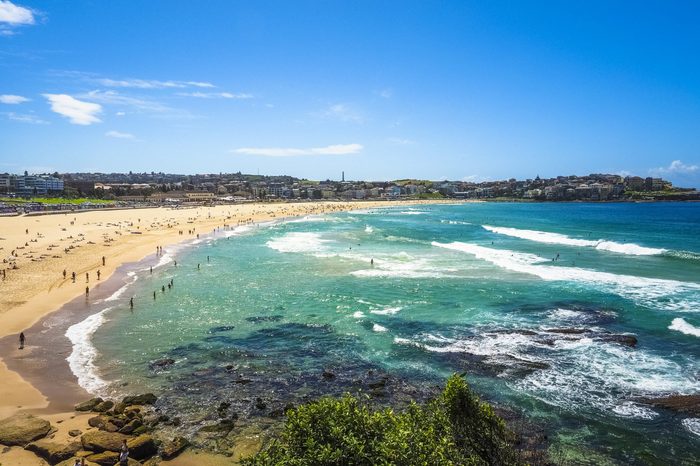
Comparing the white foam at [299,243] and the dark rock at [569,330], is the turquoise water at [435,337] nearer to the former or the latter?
the dark rock at [569,330]

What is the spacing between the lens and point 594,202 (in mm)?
185750

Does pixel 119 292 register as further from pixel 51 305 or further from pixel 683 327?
pixel 683 327

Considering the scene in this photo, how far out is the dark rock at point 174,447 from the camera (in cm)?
1420

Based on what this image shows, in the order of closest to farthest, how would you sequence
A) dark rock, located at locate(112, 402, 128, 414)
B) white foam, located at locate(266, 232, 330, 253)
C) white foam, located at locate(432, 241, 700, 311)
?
dark rock, located at locate(112, 402, 128, 414), white foam, located at locate(432, 241, 700, 311), white foam, located at locate(266, 232, 330, 253)

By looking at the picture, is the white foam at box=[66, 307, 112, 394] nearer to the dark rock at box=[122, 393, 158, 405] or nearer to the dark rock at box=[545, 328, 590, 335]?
the dark rock at box=[122, 393, 158, 405]

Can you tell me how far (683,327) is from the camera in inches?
1006

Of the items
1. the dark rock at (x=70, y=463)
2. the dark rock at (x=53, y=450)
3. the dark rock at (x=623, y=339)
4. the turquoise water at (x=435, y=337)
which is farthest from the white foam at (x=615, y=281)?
the dark rock at (x=53, y=450)

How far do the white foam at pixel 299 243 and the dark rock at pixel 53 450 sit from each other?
40.9 m

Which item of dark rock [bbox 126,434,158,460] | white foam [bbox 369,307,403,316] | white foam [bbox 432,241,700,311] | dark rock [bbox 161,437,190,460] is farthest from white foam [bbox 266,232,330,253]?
dark rock [bbox 126,434,158,460]

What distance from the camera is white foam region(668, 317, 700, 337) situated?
24688 mm

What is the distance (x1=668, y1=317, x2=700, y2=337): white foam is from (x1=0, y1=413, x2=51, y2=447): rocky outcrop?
29.0 metres

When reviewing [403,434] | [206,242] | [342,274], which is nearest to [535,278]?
[342,274]

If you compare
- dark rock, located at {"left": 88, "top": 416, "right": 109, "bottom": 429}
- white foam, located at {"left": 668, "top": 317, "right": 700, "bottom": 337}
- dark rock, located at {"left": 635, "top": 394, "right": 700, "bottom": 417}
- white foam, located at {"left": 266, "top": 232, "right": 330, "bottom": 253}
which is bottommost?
dark rock, located at {"left": 88, "top": 416, "right": 109, "bottom": 429}

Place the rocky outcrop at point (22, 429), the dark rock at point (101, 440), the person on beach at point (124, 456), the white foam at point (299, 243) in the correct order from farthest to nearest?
the white foam at point (299, 243), the rocky outcrop at point (22, 429), the dark rock at point (101, 440), the person on beach at point (124, 456)
